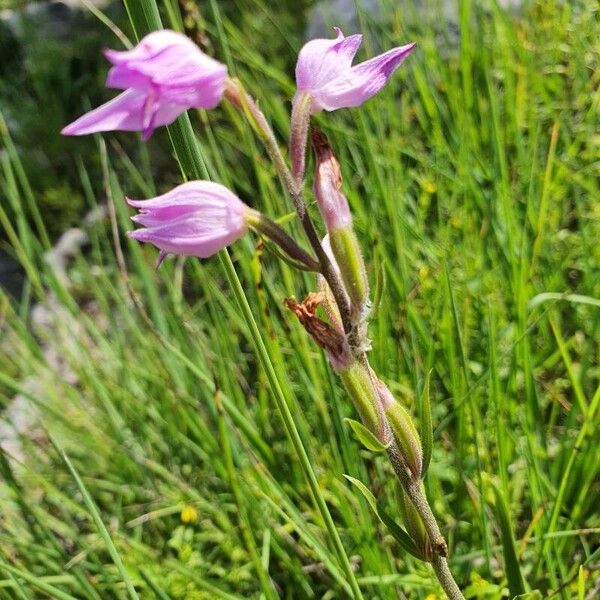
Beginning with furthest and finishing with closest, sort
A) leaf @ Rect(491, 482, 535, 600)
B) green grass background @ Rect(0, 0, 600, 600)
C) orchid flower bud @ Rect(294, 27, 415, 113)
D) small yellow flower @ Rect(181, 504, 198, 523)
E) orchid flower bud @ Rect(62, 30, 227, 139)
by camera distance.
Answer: small yellow flower @ Rect(181, 504, 198, 523) < green grass background @ Rect(0, 0, 600, 600) < leaf @ Rect(491, 482, 535, 600) < orchid flower bud @ Rect(294, 27, 415, 113) < orchid flower bud @ Rect(62, 30, 227, 139)

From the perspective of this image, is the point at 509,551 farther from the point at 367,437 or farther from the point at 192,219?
the point at 192,219

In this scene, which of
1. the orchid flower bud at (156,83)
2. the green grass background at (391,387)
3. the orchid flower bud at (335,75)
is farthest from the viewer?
the green grass background at (391,387)

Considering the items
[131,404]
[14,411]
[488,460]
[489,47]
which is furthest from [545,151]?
[14,411]

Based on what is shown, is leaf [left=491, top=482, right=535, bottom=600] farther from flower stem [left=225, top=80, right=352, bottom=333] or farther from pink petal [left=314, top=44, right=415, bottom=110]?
pink petal [left=314, top=44, right=415, bottom=110]

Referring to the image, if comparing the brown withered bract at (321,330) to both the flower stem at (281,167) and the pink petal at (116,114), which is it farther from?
the pink petal at (116,114)

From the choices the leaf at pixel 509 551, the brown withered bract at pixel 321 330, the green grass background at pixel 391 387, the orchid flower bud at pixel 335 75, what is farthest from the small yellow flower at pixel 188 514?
the orchid flower bud at pixel 335 75

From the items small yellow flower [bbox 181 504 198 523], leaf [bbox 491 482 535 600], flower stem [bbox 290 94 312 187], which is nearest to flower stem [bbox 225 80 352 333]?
flower stem [bbox 290 94 312 187]

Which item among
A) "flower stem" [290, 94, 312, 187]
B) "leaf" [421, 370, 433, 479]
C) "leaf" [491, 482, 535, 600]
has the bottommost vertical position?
"leaf" [491, 482, 535, 600]
